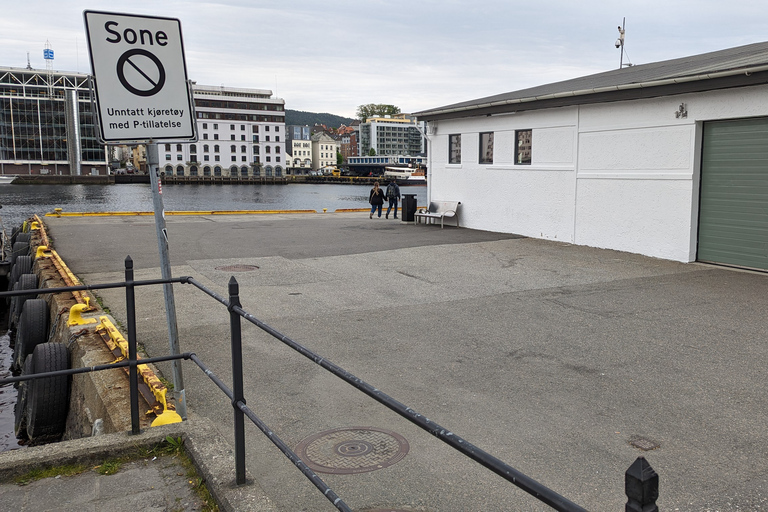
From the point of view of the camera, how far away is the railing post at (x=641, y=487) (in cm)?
139

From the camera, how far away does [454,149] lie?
21250 millimetres

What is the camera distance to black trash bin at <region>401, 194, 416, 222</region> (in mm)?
22984

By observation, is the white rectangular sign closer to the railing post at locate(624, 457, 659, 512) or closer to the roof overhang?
the railing post at locate(624, 457, 659, 512)

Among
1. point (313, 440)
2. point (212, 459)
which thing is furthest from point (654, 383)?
point (212, 459)

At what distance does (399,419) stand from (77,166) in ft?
478

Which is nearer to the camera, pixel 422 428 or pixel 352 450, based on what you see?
pixel 422 428

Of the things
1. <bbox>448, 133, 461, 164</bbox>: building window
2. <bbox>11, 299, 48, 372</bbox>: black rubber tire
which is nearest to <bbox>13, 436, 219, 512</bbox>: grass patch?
<bbox>11, 299, 48, 372</bbox>: black rubber tire

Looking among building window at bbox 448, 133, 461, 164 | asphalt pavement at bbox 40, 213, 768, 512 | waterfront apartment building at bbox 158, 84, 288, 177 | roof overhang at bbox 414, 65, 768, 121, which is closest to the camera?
asphalt pavement at bbox 40, 213, 768, 512

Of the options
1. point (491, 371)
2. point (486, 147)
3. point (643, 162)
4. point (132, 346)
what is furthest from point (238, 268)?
point (486, 147)

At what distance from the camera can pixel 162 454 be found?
4.26m

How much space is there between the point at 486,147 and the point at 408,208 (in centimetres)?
452

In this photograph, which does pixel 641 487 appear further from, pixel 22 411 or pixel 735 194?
pixel 735 194

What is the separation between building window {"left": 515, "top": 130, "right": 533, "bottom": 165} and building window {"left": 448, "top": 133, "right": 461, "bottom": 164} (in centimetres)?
307

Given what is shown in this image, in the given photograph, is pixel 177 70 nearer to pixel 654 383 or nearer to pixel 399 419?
pixel 399 419
